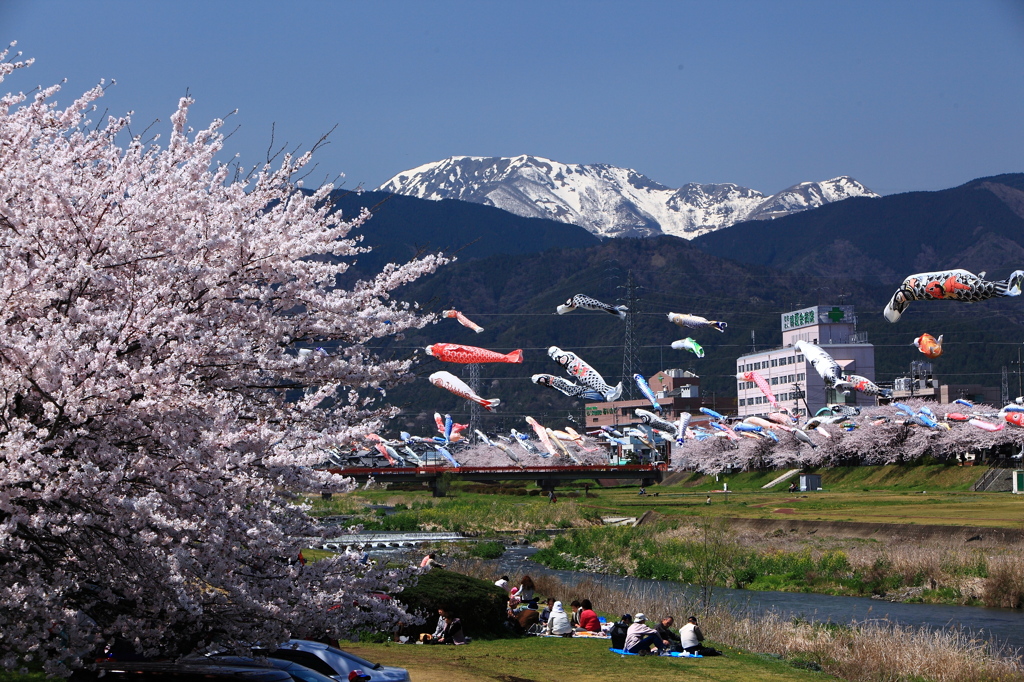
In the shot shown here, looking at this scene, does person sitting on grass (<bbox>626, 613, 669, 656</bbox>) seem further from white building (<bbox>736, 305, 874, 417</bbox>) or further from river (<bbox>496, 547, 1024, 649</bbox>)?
white building (<bbox>736, 305, 874, 417</bbox>)

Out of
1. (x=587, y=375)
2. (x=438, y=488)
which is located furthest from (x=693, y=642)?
(x=438, y=488)

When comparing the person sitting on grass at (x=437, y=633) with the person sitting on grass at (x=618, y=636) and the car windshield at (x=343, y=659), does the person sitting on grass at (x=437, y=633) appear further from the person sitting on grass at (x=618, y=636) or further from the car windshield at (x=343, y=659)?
the car windshield at (x=343, y=659)

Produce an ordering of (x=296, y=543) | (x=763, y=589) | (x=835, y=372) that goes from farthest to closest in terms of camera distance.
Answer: (x=835, y=372), (x=763, y=589), (x=296, y=543)

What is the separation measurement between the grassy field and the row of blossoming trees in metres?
68.9

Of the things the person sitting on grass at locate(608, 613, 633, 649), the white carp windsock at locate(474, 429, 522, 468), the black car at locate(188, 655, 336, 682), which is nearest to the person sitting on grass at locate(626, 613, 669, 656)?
the person sitting on grass at locate(608, 613, 633, 649)

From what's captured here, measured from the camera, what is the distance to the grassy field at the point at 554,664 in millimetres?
18203

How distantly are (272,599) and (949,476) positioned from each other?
281ft

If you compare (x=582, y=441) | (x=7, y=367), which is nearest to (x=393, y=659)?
(x=7, y=367)

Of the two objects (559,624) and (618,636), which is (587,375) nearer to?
(559,624)

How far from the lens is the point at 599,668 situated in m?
19.5

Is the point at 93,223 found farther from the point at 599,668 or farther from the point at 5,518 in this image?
the point at 599,668

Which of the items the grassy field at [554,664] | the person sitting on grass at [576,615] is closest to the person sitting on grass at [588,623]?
the person sitting on grass at [576,615]

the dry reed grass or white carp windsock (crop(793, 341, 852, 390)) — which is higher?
A: white carp windsock (crop(793, 341, 852, 390))

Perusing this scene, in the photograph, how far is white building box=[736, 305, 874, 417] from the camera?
146 metres
